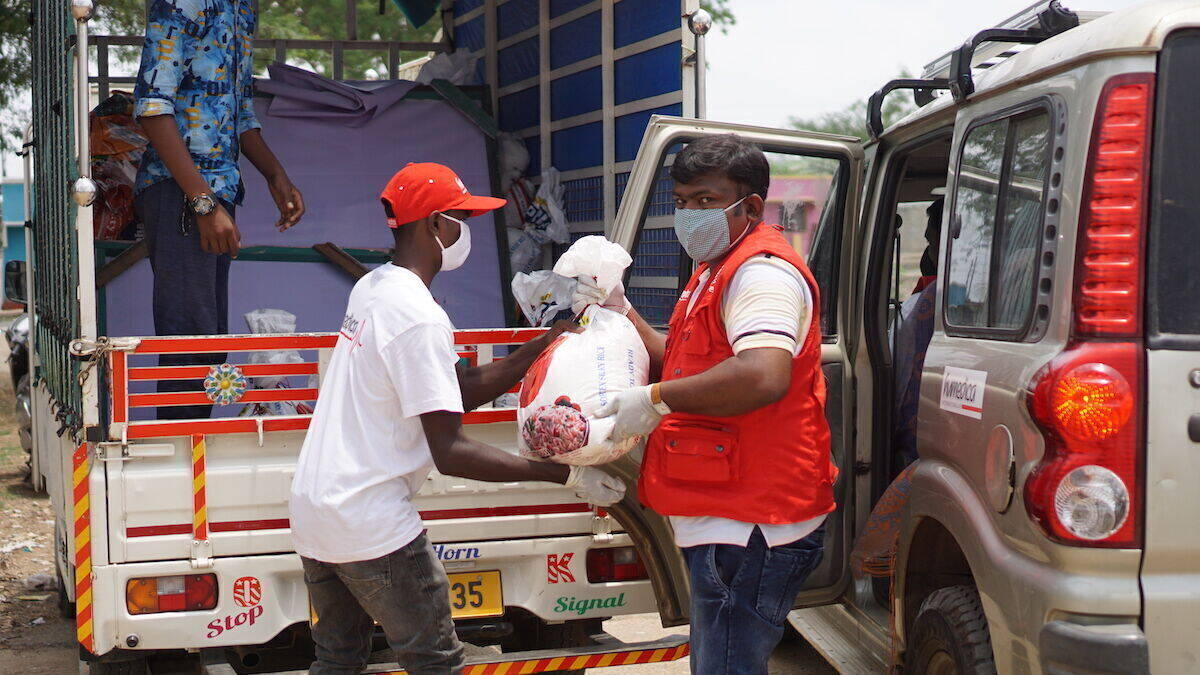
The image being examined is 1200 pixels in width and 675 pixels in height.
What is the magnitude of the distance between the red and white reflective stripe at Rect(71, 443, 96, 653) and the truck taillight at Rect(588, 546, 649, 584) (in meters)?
1.51

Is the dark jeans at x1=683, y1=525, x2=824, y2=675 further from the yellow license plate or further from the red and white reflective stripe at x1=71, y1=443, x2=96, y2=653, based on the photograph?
the red and white reflective stripe at x1=71, y1=443, x2=96, y2=653

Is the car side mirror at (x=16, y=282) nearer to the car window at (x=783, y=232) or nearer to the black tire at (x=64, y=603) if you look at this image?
the black tire at (x=64, y=603)

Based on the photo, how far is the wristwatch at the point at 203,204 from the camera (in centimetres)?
433

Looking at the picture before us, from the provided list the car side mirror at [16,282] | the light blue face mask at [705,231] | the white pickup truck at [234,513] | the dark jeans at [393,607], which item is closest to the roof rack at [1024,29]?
the light blue face mask at [705,231]

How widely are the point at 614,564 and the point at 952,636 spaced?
121 cm

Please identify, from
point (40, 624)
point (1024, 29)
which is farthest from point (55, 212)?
point (1024, 29)

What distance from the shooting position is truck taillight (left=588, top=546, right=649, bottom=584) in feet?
13.3

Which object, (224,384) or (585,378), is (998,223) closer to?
(585,378)

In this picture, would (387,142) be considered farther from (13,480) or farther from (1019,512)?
(13,480)

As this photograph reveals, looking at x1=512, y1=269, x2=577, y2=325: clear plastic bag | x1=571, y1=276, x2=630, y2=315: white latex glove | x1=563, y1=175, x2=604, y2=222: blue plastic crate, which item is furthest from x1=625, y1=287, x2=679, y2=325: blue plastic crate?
x1=563, y1=175, x2=604, y2=222: blue plastic crate

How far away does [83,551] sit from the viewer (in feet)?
11.6

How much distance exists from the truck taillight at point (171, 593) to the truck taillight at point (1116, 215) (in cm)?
250

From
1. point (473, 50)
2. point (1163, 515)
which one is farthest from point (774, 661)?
point (473, 50)

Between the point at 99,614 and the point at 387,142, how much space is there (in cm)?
374
